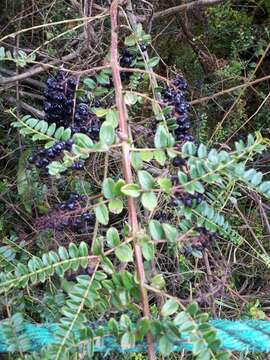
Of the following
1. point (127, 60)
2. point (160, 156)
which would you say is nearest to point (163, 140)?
point (160, 156)

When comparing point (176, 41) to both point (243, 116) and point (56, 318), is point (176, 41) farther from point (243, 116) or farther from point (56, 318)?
point (56, 318)

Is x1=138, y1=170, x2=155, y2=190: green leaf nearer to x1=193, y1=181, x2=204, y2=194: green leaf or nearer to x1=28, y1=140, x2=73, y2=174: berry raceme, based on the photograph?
x1=193, y1=181, x2=204, y2=194: green leaf

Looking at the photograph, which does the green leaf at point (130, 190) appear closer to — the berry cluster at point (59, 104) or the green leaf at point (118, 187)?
the green leaf at point (118, 187)

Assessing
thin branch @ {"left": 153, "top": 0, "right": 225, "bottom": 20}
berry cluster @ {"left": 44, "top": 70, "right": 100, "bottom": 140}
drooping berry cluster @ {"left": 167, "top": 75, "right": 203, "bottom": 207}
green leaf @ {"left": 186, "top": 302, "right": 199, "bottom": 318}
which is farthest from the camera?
thin branch @ {"left": 153, "top": 0, "right": 225, "bottom": 20}

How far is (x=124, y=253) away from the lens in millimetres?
804

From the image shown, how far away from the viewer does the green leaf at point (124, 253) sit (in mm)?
796

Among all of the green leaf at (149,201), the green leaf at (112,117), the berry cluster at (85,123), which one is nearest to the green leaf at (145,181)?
the green leaf at (149,201)

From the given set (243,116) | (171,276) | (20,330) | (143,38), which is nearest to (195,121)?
(243,116)

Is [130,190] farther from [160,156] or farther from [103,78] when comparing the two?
[103,78]

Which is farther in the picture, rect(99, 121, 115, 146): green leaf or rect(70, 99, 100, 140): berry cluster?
rect(70, 99, 100, 140): berry cluster

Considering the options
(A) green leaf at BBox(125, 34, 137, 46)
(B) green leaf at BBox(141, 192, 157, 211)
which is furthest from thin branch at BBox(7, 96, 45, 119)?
(B) green leaf at BBox(141, 192, 157, 211)

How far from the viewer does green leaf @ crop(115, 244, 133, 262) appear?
2.61 feet

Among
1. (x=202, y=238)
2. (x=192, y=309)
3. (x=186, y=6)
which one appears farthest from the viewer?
(x=186, y=6)

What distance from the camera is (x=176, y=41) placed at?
197cm
